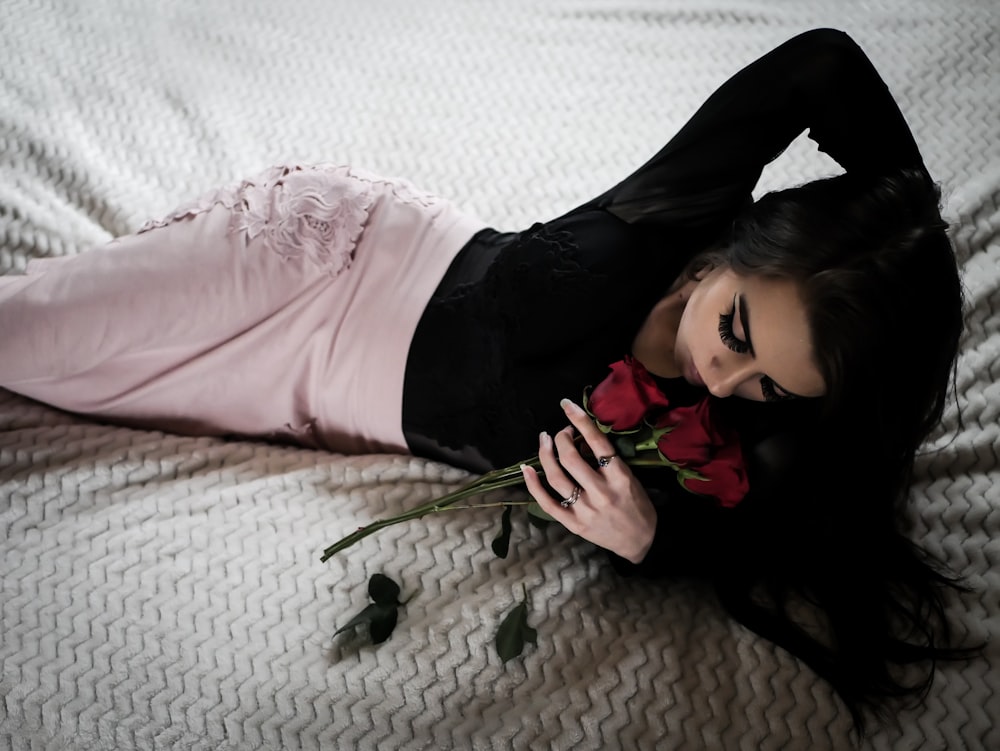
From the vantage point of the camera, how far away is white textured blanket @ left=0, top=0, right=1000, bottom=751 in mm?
1012

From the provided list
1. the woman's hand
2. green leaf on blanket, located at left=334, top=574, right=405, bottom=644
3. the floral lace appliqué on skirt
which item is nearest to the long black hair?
the woman's hand

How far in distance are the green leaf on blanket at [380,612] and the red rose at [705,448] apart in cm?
42

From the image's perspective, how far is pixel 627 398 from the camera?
0.84m

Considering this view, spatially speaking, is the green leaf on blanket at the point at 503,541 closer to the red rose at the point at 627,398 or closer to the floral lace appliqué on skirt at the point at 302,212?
the red rose at the point at 627,398

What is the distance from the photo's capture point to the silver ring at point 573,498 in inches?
38.8

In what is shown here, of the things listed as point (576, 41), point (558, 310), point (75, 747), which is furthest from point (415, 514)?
point (576, 41)

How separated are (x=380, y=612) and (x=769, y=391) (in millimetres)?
545

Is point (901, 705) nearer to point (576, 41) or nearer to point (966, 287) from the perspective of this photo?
point (966, 287)

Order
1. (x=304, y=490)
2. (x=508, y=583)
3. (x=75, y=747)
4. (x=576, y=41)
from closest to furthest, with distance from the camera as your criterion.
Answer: (x=75, y=747)
(x=508, y=583)
(x=304, y=490)
(x=576, y=41)

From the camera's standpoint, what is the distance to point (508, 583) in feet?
3.66

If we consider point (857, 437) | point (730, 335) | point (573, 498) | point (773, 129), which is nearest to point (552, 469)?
point (573, 498)

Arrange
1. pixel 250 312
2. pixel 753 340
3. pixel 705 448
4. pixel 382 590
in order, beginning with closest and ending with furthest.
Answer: pixel 705 448 → pixel 753 340 → pixel 382 590 → pixel 250 312

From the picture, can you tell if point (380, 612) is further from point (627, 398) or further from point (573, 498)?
point (627, 398)

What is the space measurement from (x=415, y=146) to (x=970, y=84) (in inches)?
42.0
